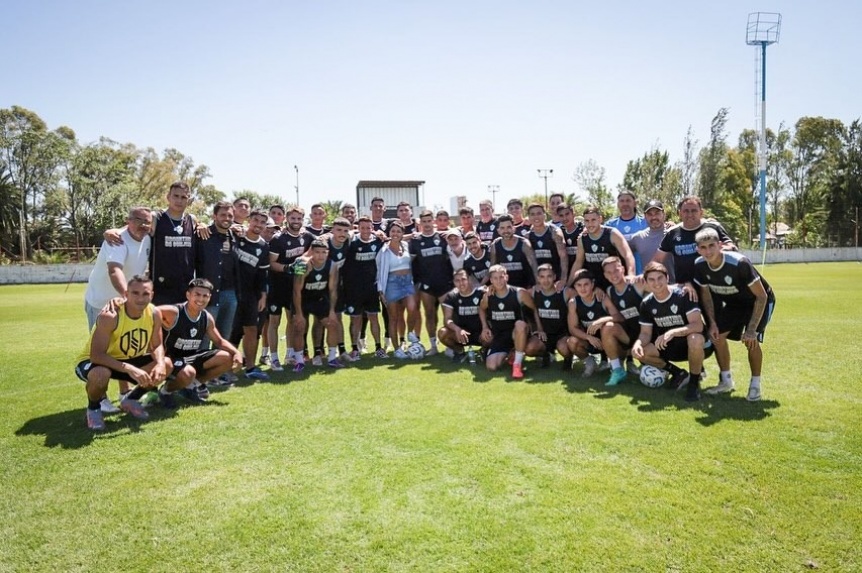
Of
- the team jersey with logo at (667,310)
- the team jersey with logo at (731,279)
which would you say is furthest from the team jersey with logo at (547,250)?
the team jersey with logo at (731,279)

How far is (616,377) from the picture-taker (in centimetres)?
654

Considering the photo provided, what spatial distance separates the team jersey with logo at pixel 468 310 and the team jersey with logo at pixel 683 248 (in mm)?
2610

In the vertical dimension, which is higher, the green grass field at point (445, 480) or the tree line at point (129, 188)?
the tree line at point (129, 188)

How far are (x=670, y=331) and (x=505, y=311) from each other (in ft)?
7.52

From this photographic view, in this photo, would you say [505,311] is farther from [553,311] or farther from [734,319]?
[734,319]

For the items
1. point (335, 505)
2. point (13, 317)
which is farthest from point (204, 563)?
point (13, 317)

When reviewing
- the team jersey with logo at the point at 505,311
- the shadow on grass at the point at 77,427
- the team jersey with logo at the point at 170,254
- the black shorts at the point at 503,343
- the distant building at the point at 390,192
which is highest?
the distant building at the point at 390,192

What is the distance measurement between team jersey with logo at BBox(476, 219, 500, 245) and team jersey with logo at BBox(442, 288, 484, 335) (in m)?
1.56

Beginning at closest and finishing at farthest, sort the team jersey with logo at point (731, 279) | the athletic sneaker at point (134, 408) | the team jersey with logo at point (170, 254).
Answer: the athletic sneaker at point (134, 408) → the team jersey with logo at point (731, 279) → the team jersey with logo at point (170, 254)

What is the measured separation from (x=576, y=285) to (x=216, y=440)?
464 cm

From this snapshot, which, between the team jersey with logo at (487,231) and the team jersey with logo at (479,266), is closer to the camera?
the team jersey with logo at (479,266)

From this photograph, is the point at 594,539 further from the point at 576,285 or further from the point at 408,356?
the point at 408,356

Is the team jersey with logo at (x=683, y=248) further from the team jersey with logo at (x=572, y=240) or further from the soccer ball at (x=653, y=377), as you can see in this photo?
the team jersey with logo at (x=572, y=240)

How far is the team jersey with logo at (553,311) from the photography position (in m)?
7.52
